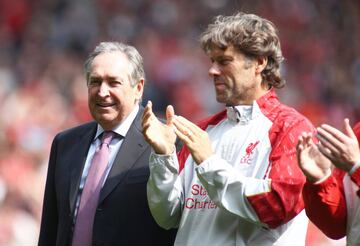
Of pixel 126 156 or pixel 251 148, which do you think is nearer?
pixel 251 148

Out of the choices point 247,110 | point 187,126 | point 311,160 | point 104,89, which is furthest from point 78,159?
point 311,160

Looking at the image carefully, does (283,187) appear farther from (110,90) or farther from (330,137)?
(110,90)

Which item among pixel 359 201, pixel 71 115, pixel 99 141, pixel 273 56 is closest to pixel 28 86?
pixel 71 115

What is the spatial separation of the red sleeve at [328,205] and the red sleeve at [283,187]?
16cm

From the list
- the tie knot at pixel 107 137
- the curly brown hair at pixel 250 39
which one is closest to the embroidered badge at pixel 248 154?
the curly brown hair at pixel 250 39

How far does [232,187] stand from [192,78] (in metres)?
7.20

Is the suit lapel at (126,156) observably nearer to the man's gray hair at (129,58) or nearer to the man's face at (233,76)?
the man's gray hair at (129,58)

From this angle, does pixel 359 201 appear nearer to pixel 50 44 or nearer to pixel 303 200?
pixel 303 200

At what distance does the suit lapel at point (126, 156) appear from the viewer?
502 cm

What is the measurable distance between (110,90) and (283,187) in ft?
3.93

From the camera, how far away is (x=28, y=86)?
424 inches

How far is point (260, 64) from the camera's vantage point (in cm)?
463

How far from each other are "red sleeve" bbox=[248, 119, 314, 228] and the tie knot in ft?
3.65

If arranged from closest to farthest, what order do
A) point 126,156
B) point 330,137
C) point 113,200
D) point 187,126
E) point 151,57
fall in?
point 330,137, point 187,126, point 113,200, point 126,156, point 151,57
